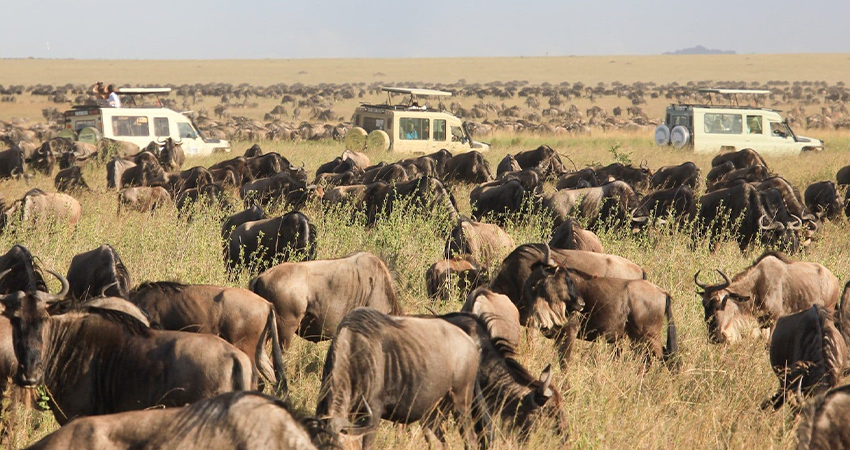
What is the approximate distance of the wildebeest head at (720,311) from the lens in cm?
750

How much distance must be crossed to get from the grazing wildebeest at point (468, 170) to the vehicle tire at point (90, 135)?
9197 millimetres

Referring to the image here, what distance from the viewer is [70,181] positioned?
16.1 metres

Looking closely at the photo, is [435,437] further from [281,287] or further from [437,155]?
[437,155]

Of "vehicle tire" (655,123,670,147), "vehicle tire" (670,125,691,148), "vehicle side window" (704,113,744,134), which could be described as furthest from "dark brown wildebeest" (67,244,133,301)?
"vehicle tire" (655,123,670,147)

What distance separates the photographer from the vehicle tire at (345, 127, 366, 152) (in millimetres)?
23703

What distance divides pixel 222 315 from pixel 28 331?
1.61m

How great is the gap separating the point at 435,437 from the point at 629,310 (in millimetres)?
2534

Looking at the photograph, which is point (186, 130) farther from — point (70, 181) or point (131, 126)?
point (70, 181)

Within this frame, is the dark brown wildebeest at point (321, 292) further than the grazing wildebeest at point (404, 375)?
Yes

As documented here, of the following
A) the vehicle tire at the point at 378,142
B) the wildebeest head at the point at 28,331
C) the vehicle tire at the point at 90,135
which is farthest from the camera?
the vehicle tire at the point at 378,142

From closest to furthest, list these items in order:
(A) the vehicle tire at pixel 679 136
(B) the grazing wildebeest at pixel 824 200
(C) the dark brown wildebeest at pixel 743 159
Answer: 1. (B) the grazing wildebeest at pixel 824 200
2. (C) the dark brown wildebeest at pixel 743 159
3. (A) the vehicle tire at pixel 679 136

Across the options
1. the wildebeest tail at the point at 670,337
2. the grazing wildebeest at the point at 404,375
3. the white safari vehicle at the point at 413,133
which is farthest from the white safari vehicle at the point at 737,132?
the grazing wildebeest at the point at 404,375

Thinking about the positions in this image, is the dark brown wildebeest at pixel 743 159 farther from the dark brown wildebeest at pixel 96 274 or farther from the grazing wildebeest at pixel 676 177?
the dark brown wildebeest at pixel 96 274

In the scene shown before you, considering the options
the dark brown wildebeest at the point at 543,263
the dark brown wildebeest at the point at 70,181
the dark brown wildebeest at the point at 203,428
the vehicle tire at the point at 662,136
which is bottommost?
the vehicle tire at the point at 662,136
